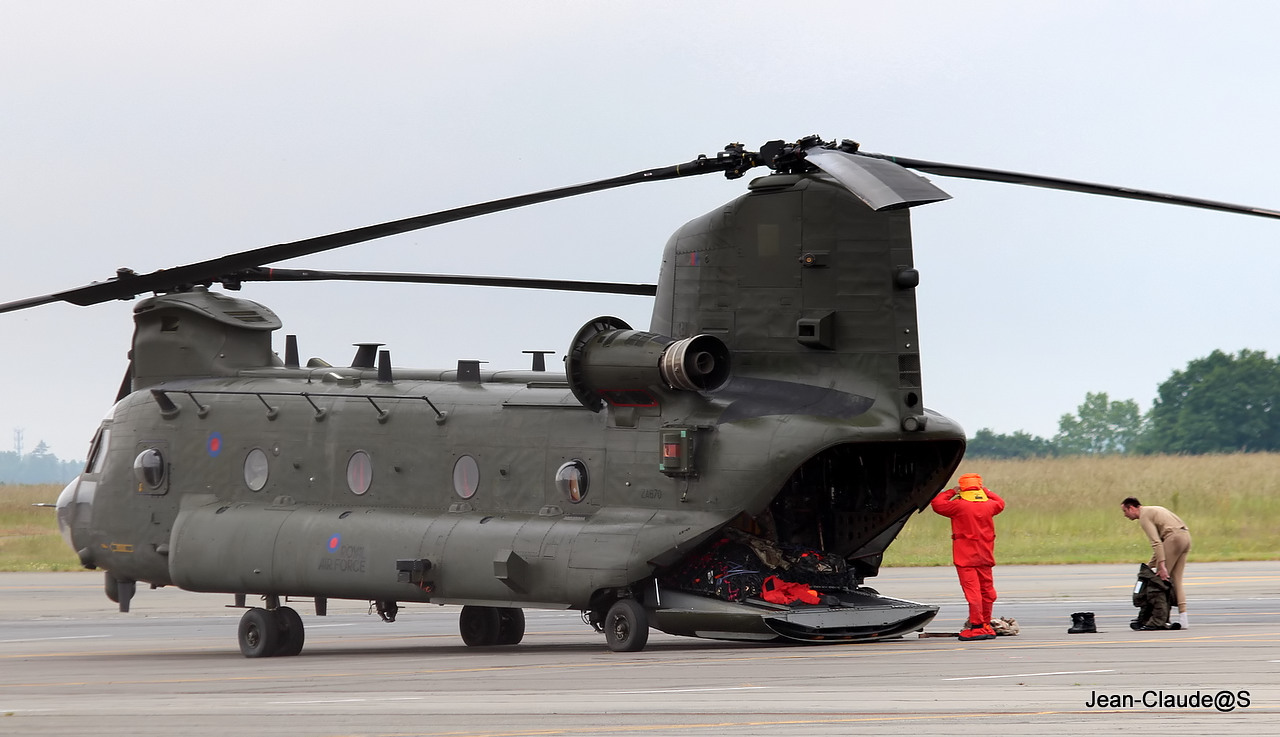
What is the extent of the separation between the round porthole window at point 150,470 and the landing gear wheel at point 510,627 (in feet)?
18.4

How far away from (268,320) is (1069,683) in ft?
52.6

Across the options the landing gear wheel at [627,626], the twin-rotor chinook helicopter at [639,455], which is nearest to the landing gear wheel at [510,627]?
the twin-rotor chinook helicopter at [639,455]

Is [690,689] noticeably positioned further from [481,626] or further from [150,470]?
[150,470]

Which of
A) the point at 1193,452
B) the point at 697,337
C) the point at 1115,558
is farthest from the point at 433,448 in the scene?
the point at 1193,452

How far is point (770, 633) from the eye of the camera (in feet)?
66.0

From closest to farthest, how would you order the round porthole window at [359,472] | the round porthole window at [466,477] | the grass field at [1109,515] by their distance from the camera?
the round porthole window at [466,477] → the round porthole window at [359,472] → the grass field at [1109,515]

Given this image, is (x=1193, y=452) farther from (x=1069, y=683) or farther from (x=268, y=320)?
(x=1069, y=683)

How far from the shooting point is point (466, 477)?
23109mm

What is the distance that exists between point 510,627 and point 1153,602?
918 cm

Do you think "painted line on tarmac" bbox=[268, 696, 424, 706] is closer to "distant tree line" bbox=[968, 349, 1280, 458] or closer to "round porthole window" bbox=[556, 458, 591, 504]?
"round porthole window" bbox=[556, 458, 591, 504]

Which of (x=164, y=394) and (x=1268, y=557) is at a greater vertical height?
(x=164, y=394)

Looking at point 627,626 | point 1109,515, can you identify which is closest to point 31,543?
point 1109,515

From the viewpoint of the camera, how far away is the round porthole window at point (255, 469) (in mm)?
24984

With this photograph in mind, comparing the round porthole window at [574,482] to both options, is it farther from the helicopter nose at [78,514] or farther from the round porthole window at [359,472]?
the helicopter nose at [78,514]
